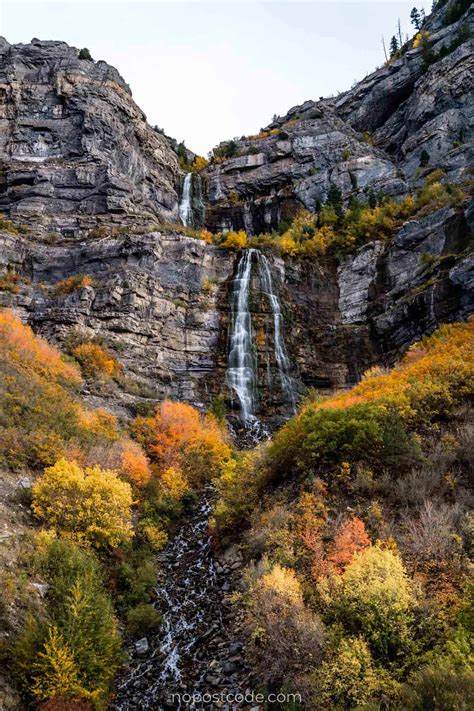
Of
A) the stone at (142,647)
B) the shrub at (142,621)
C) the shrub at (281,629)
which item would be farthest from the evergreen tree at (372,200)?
the stone at (142,647)

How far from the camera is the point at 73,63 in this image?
62219mm

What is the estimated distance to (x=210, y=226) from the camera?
6519cm

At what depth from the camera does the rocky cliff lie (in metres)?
39.1

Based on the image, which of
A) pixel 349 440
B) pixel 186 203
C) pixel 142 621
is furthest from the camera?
pixel 186 203

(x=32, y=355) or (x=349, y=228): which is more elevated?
(x=349, y=228)

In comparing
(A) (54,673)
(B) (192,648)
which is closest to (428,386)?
(B) (192,648)

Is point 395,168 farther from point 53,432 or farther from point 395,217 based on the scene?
point 53,432

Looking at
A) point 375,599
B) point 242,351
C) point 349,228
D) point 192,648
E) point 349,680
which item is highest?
point 349,228

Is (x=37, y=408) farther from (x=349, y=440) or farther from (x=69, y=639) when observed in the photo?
(x=349, y=440)

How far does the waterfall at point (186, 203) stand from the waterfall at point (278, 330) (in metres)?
19.4

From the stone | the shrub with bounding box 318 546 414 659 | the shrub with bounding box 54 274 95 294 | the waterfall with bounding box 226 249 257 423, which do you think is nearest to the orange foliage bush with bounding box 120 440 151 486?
the stone

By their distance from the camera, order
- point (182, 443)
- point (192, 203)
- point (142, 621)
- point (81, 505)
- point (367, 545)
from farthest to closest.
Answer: point (192, 203) → point (182, 443) → point (81, 505) → point (142, 621) → point (367, 545)

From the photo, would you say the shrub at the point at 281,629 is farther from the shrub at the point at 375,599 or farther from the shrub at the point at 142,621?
the shrub at the point at 142,621

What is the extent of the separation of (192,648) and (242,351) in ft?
98.3
